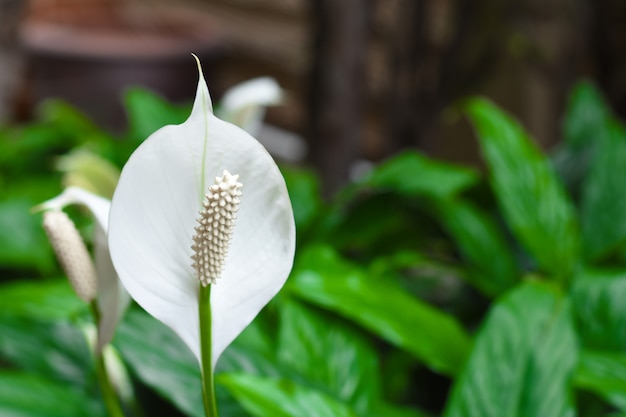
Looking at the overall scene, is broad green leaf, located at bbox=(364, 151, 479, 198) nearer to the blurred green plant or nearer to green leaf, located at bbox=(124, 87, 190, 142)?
the blurred green plant

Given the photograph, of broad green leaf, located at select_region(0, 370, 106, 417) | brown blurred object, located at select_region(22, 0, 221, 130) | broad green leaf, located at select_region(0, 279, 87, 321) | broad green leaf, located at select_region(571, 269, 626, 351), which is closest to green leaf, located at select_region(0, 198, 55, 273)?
broad green leaf, located at select_region(0, 279, 87, 321)

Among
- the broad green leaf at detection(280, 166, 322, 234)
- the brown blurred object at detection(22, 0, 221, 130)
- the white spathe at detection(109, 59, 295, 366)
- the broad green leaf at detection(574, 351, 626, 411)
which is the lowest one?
the brown blurred object at detection(22, 0, 221, 130)

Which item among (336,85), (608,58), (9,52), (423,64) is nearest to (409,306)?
(336,85)

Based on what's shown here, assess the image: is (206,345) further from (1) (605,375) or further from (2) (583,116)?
(2) (583,116)

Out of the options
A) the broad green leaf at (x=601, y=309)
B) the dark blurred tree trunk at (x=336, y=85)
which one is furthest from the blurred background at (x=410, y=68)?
the broad green leaf at (x=601, y=309)

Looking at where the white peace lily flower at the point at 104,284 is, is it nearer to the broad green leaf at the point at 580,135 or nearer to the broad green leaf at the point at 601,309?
the broad green leaf at the point at 601,309
